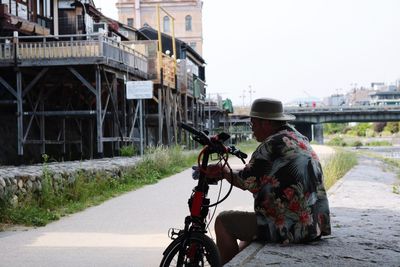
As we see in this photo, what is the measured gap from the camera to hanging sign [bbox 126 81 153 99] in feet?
67.5

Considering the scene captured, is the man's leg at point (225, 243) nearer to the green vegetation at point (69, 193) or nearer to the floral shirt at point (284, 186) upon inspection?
the floral shirt at point (284, 186)

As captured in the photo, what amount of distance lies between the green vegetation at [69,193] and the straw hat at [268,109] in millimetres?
5965

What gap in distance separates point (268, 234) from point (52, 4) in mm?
30930

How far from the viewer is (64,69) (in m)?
25.0

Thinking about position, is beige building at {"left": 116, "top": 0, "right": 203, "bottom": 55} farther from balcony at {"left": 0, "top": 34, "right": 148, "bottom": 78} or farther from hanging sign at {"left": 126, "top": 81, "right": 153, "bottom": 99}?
hanging sign at {"left": 126, "top": 81, "right": 153, "bottom": 99}

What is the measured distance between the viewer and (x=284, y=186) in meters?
4.43

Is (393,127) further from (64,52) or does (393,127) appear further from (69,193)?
(69,193)

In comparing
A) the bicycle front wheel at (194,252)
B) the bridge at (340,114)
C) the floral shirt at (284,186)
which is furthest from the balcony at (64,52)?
the bridge at (340,114)

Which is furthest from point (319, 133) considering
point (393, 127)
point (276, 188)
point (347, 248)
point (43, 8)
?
point (276, 188)

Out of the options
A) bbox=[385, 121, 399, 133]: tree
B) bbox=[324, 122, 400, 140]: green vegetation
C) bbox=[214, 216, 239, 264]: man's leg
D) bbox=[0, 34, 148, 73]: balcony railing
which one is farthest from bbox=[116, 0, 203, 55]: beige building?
bbox=[214, 216, 239, 264]: man's leg

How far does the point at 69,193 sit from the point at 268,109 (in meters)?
8.32

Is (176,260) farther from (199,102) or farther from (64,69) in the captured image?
(199,102)

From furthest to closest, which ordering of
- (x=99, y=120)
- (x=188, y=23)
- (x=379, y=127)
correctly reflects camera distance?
A: (x=379, y=127) < (x=188, y=23) < (x=99, y=120)

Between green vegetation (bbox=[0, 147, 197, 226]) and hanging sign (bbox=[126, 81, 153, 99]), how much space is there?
8.81 feet
